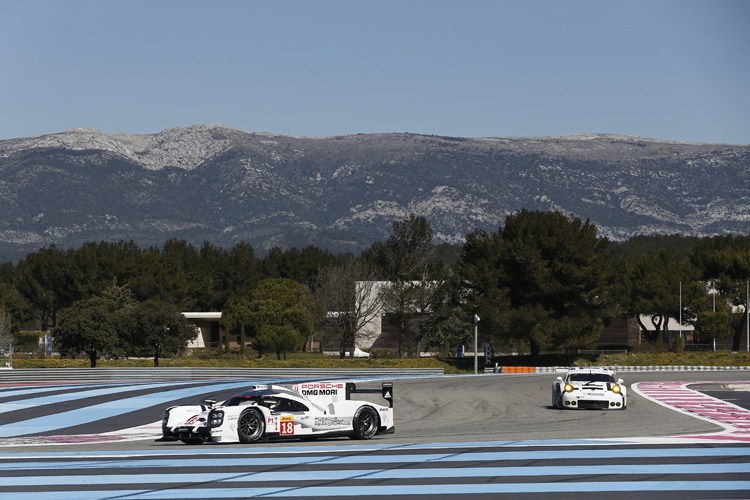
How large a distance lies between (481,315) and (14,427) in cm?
4637

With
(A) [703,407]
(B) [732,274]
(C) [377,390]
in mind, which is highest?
(B) [732,274]

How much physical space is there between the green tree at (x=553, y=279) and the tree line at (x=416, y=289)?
0.10m

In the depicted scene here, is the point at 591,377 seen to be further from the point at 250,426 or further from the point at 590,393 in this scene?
the point at 250,426

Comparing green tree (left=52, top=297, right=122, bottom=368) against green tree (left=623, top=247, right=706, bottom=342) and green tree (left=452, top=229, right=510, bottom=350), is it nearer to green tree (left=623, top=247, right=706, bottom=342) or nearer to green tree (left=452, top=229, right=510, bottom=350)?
green tree (left=452, top=229, right=510, bottom=350)

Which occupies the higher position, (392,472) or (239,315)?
(239,315)

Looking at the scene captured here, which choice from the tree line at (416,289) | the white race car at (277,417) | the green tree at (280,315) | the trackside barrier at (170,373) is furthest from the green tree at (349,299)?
the white race car at (277,417)

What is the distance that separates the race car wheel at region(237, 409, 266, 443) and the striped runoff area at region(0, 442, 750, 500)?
22.3 inches

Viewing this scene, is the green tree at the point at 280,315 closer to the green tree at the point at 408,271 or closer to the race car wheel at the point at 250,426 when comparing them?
the green tree at the point at 408,271

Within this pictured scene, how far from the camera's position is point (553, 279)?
6569 centimetres

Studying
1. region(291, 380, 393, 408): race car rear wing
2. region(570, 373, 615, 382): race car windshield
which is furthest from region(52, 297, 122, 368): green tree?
region(291, 380, 393, 408): race car rear wing

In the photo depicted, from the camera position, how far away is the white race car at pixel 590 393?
26.5 meters

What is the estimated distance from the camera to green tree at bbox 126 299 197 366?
190 feet

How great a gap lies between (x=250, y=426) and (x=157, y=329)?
137 feet

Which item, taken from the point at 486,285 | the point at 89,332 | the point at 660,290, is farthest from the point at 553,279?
the point at 89,332
